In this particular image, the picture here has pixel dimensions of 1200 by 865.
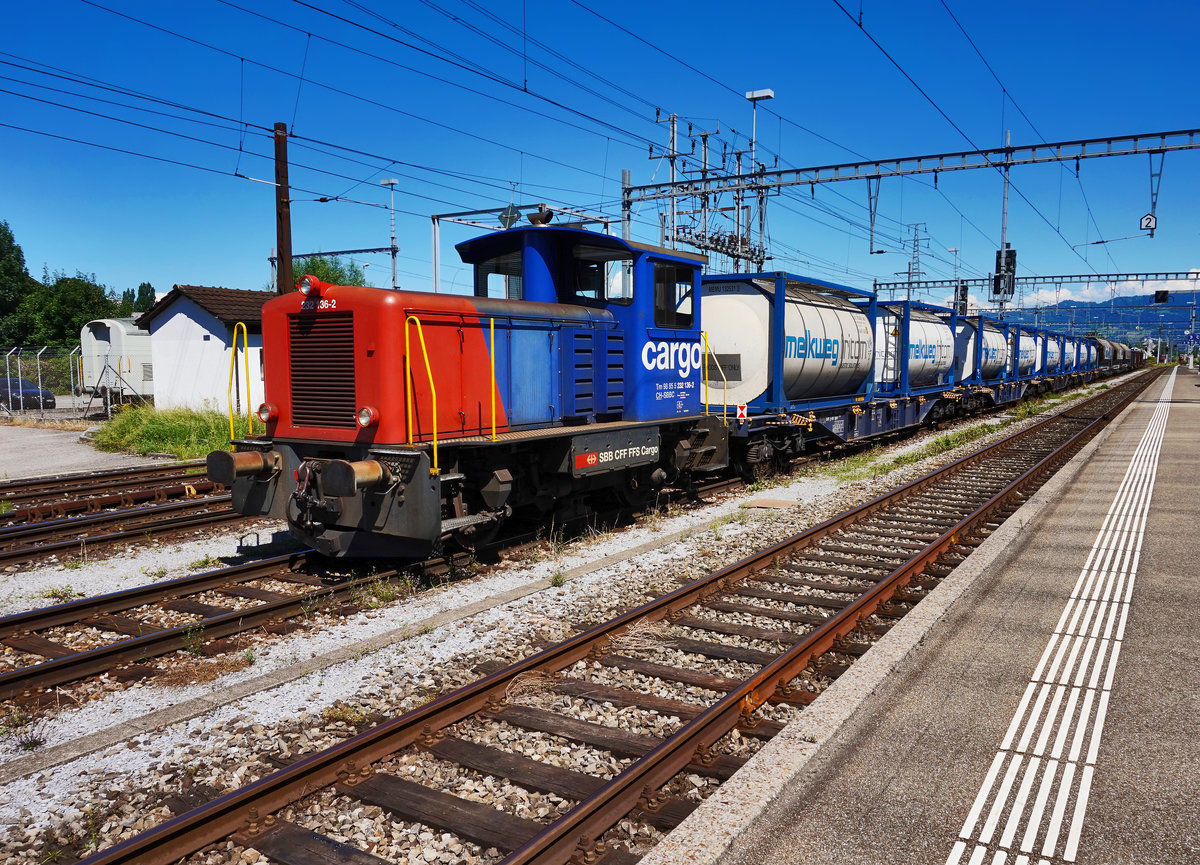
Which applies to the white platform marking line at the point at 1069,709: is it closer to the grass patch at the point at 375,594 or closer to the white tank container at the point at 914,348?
the grass patch at the point at 375,594

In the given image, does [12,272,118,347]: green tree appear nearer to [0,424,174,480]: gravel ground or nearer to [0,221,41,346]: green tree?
[0,221,41,346]: green tree

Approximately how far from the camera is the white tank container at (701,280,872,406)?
42.5 feet

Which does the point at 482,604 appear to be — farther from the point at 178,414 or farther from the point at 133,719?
the point at 178,414

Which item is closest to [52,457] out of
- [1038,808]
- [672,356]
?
[672,356]

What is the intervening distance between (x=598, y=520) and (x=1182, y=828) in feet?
24.0

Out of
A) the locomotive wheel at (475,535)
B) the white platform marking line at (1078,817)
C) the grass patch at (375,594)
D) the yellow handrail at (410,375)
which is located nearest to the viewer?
the white platform marking line at (1078,817)

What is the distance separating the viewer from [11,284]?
5938 cm

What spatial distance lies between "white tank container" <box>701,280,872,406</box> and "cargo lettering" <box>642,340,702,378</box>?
1750mm

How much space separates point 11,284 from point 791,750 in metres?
73.4

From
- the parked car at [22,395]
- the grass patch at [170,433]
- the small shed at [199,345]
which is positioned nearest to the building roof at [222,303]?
the small shed at [199,345]

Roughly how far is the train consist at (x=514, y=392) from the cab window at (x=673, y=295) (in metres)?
0.03

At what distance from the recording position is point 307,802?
368cm

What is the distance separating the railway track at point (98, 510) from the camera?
904 cm

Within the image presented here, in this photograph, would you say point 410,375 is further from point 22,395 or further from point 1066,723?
point 22,395
